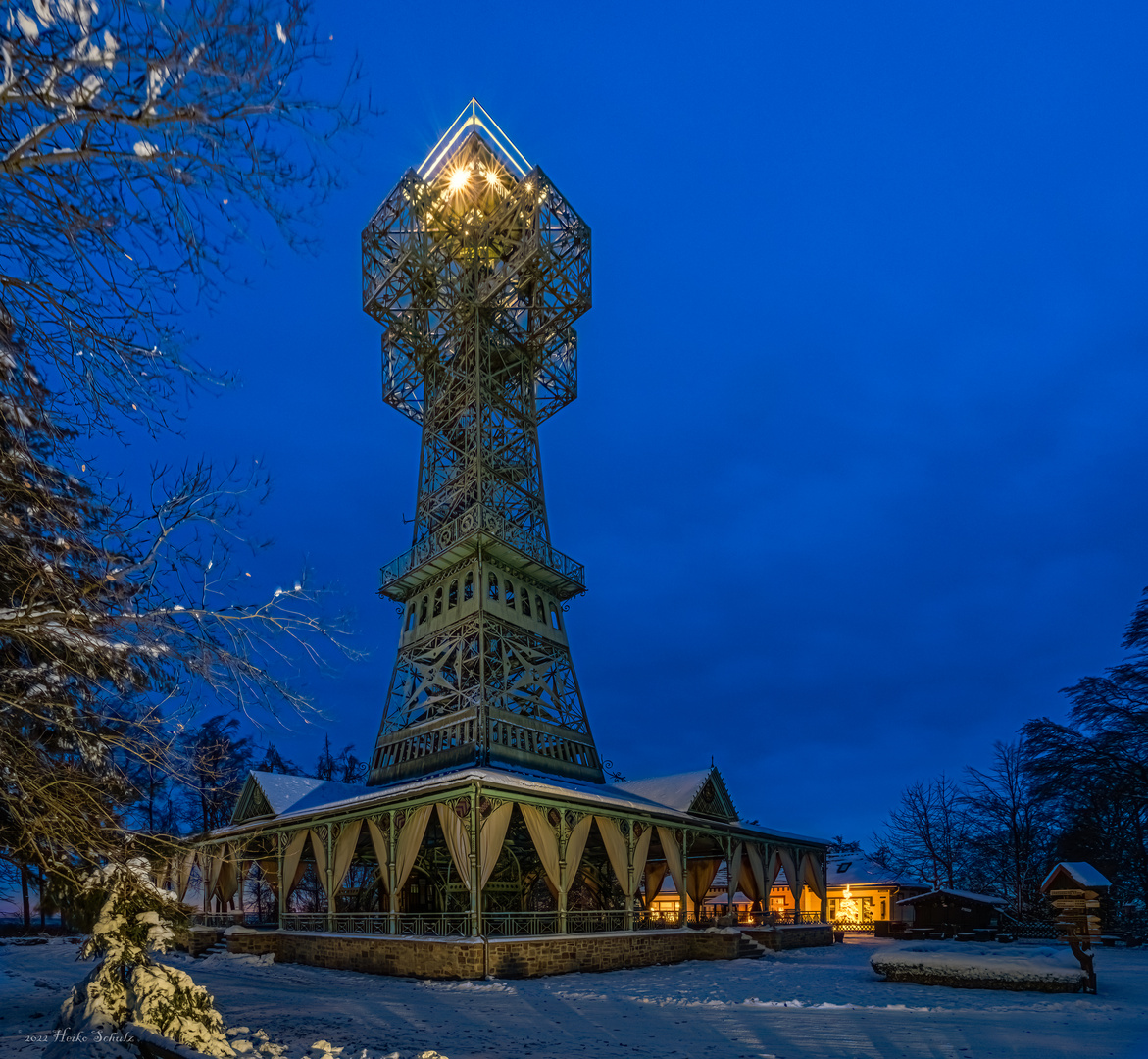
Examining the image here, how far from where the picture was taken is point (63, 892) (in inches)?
347

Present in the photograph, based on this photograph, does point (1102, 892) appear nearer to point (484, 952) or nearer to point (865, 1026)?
point (865, 1026)

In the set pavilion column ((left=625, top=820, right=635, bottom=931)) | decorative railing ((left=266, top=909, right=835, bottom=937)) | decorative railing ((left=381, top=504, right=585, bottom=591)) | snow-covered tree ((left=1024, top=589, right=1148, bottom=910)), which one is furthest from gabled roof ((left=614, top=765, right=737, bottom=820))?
snow-covered tree ((left=1024, top=589, right=1148, bottom=910))

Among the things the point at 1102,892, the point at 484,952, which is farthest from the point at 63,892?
the point at 1102,892

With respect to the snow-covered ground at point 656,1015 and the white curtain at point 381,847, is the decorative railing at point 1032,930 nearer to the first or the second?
the snow-covered ground at point 656,1015

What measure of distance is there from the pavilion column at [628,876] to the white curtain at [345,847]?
7295 millimetres

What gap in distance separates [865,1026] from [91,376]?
40.8 feet

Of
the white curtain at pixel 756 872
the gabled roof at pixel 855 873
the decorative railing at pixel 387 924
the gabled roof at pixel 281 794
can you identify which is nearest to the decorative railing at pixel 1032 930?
the white curtain at pixel 756 872

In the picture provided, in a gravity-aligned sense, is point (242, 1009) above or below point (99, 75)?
below

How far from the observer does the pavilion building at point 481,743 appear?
18.8m

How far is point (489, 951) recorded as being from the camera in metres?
16.4

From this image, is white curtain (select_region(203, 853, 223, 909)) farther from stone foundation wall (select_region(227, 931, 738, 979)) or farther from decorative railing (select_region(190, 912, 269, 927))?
stone foundation wall (select_region(227, 931, 738, 979))

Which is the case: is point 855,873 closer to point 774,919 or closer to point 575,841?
point 774,919

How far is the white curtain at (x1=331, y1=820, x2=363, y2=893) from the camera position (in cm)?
2064

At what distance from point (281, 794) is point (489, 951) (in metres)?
13.4
